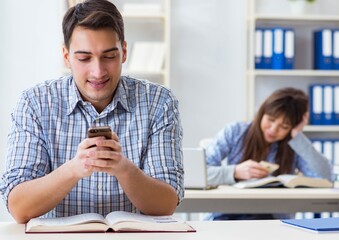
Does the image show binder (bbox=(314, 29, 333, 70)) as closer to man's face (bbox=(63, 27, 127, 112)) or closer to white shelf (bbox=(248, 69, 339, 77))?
white shelf (bbox=(248, 69, 339, 77))

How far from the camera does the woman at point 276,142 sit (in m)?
3.95

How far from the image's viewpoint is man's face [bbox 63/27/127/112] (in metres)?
2.18

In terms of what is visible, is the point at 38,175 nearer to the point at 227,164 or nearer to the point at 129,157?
the point at 129,157

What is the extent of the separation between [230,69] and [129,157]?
3144mm

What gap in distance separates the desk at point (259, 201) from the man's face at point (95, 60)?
1289 mm

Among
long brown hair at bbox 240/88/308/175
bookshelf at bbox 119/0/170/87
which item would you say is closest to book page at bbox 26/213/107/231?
long brown hair at bbox 240/88/308/175

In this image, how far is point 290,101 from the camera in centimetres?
397

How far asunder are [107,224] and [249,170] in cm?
180

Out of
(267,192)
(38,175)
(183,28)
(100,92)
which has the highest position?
(183,28)

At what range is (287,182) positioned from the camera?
11.9 ft

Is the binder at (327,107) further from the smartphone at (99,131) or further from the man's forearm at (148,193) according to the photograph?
the smartphone at (99,131)

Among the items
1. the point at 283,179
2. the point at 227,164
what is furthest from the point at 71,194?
the point at 227,164

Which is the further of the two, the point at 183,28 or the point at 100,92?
the point at 183,28

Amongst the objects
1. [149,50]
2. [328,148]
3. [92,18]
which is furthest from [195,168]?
[328,148]
